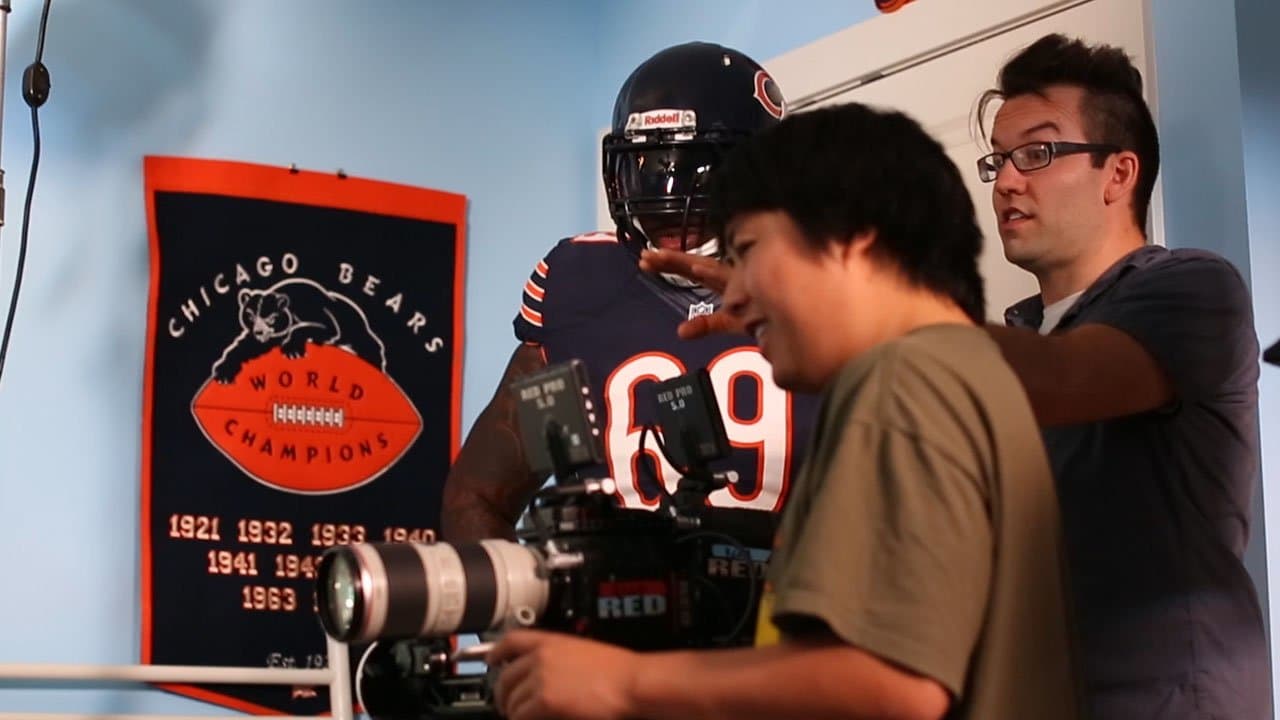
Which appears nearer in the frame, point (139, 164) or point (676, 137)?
point (676, 137)

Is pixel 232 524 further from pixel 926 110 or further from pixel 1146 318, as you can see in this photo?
pixel 1146 318

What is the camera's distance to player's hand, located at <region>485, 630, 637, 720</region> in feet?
2.98

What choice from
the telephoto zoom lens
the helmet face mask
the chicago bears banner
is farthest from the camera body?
the chicago bears banner

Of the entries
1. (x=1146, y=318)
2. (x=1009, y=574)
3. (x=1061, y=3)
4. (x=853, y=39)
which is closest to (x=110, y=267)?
(x=853, y=39)

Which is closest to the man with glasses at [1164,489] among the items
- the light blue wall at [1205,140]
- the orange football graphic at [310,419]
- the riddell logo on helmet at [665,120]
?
the light blue wall at [1205,140]

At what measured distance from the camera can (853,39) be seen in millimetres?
2297

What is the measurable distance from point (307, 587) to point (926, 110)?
122 cm

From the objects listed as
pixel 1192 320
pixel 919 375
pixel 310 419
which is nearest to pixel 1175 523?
pixel 1192 320

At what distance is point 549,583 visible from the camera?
3.44 ft

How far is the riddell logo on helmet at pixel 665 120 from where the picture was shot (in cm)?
168

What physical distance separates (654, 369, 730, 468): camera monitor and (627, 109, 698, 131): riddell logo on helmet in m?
0.49

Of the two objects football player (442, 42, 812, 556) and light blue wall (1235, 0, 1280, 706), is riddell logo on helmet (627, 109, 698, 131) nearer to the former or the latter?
football player (442, 42, 812, 556)

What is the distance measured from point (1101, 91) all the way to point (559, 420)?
81cm

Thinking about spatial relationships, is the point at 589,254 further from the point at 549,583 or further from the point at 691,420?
the point at 549,583
